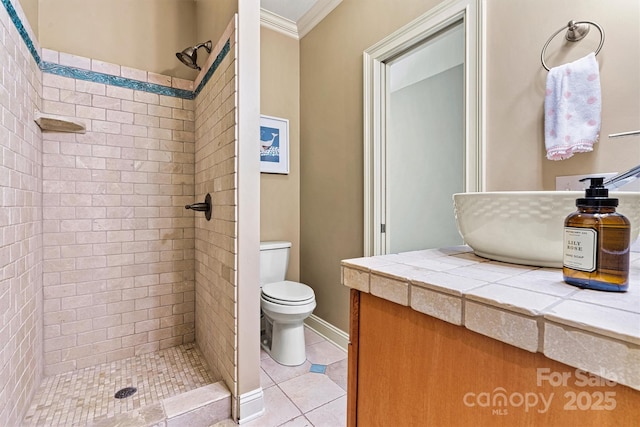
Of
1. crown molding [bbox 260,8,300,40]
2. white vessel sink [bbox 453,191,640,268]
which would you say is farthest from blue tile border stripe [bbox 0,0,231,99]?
white vessel sink [bbox 453,191,640,268]

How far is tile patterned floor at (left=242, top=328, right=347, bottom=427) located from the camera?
1.46m

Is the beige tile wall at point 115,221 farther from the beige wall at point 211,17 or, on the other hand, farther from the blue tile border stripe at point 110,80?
the beige wall at point 211,17

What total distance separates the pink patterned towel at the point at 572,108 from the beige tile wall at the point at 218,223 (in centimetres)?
133

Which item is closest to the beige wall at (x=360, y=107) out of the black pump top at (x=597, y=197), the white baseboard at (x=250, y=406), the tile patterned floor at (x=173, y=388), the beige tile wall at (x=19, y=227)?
the tile patterned floor at (x=173, y=388)

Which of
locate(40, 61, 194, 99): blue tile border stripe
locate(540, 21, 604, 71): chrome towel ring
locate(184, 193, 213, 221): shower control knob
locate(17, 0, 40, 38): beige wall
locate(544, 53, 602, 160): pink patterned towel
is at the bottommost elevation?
locate(184, 193, 213, 221): shower control knob

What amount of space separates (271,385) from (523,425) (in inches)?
63.7

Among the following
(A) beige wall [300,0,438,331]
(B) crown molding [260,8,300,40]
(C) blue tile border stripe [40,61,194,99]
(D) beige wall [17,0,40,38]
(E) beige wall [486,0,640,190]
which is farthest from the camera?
(B) crown molding [260,8,300,40]

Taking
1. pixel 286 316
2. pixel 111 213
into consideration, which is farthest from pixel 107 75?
pixel 286 316

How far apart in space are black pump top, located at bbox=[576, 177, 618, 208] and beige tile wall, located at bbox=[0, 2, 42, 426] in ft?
5.91

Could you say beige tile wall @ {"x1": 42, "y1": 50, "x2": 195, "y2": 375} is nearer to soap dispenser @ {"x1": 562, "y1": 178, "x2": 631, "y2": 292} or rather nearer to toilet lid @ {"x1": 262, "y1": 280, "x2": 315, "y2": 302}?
toilet lid @ {"x1": 262, "y1": 280, "x2": 315, "y2": 302}

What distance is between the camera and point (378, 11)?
192cm

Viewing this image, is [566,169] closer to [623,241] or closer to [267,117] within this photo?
[623,241]

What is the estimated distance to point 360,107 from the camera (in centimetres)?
207

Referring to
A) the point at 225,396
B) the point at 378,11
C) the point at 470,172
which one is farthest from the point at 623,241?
the point at 378,11
